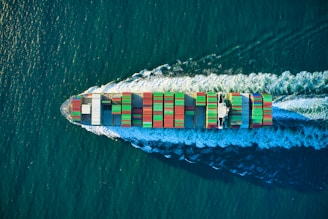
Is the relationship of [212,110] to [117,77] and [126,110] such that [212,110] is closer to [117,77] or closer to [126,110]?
[126,110]

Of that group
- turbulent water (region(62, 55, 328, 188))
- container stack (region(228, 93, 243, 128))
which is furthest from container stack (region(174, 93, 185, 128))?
container stack (region(228, 93, 243, 128))

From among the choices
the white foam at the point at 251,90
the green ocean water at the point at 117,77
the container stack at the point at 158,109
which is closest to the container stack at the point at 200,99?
the white foam at the point at 251,90

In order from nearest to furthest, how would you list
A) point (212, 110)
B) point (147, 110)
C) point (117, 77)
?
point (212, 110), point (147, 110), point (117, 77)

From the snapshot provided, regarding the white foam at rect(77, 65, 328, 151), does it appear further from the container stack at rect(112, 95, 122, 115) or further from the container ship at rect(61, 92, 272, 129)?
the container stack at rect(112, 95, 122, 115)

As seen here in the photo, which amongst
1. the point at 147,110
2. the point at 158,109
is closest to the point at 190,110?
the point at 158,109

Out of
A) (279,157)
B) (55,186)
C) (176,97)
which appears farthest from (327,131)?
(55,186)

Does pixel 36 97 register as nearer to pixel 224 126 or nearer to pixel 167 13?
pixel 167 13
